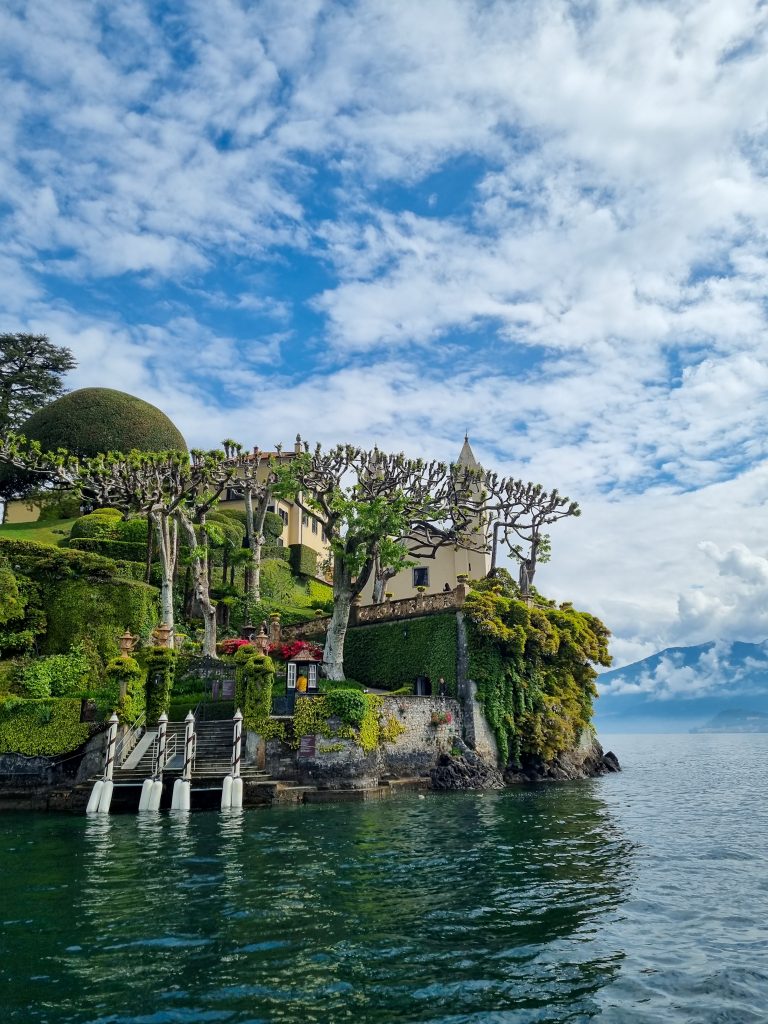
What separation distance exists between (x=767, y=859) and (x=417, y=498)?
→ 2601 cm

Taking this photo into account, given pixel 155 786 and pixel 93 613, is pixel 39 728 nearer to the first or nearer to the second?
pixel 155 786

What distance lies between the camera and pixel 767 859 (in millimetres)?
18312

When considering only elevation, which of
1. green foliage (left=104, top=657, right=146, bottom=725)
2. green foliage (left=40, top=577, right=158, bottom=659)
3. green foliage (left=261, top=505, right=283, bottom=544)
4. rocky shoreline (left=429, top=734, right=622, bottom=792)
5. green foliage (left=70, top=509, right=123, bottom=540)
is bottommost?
rocky shoreline (left=429, top=734, right=622, bottom=792)

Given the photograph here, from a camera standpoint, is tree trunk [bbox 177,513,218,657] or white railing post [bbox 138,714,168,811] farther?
tree trunk [bbox 177,513,218,657]

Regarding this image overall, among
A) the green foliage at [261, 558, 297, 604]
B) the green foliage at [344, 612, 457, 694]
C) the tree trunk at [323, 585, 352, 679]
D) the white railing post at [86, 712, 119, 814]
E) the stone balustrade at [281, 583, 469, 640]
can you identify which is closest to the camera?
the white railing post at [86, 712, 119, 814]

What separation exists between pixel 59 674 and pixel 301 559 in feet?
95.1

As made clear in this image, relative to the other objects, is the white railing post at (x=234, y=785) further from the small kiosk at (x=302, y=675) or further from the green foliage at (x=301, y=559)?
the green foliage at (x=301, y=559)

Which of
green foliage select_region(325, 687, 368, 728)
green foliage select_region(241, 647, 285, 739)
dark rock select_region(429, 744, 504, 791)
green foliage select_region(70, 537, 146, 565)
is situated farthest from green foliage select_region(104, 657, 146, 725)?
green foliage select_region(70, 537, 146, 565)

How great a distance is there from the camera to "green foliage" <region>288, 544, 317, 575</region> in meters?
60.2

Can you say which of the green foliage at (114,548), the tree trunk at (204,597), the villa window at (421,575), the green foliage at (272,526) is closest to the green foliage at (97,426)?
the green foliage at (272,526)

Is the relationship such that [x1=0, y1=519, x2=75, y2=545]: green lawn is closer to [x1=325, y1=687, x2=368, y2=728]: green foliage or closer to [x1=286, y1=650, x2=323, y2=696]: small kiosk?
[x1=286, y1=650, x2=323, y2=696]: small kiosk

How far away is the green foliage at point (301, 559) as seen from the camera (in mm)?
60188

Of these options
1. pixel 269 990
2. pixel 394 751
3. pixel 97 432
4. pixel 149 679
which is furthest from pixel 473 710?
pixel 97 432

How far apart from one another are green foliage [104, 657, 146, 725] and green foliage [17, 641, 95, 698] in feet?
9.09
